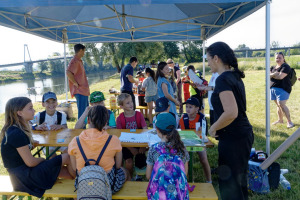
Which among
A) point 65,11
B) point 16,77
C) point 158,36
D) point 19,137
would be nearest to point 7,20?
point 65,11

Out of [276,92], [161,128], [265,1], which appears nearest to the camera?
[161,128]

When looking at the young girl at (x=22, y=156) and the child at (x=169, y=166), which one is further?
the young girl at (x=22, y=156)

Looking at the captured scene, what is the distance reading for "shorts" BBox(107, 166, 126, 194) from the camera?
6.63 ft

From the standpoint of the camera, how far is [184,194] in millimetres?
1669

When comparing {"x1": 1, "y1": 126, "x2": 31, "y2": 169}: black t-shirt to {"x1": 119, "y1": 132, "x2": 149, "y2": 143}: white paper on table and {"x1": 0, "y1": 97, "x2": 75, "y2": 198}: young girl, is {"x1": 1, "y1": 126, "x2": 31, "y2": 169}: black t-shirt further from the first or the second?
{"x1": 119, "y1": 132, "x2": 149, "y2": 143}: white paper on table

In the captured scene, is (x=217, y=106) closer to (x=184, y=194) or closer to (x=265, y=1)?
(x=184, y=194)

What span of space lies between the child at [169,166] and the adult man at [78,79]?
285 centimetres

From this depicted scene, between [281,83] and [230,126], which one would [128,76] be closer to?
[281,83]

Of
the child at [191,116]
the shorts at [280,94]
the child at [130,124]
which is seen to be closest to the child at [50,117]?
the child at [130,124]

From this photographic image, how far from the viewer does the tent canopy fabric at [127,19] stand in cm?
441

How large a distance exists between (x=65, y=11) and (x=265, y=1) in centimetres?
410

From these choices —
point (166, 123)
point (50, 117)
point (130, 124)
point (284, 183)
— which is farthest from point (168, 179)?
point (50, 117)

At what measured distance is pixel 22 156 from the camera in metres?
2.02

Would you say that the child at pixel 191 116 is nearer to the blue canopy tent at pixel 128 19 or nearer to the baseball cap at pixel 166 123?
the blue canopy tent at pixel 128 19
